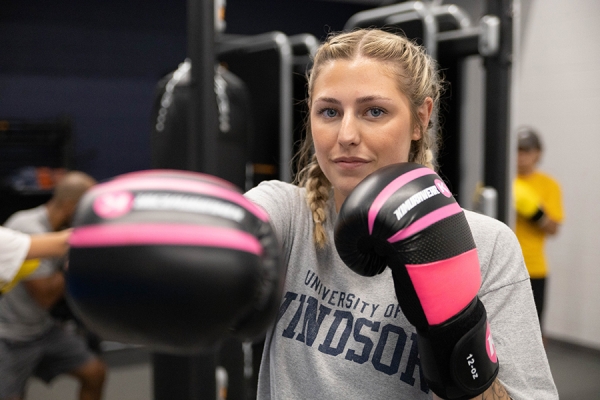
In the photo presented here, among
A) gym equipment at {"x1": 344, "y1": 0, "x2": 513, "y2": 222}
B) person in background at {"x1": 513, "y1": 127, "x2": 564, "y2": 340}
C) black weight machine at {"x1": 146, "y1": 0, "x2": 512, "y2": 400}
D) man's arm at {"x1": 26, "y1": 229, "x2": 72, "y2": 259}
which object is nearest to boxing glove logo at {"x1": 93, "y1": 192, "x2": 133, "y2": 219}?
black weight machine at {"x1": 146, "y1": 0, "x2": 512, "y2": 400}

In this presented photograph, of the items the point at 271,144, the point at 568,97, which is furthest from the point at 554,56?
the point at 271,144

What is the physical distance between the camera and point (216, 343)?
69 cm

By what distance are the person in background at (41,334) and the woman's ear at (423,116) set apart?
7.29 feet

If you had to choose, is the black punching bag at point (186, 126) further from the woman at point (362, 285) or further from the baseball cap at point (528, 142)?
the baseball cap at point (528, 142)

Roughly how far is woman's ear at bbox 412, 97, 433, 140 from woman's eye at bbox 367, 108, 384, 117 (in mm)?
126

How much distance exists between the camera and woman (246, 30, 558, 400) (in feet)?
3.54

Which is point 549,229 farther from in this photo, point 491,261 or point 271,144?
point 491,261

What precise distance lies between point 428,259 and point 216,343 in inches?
15.1

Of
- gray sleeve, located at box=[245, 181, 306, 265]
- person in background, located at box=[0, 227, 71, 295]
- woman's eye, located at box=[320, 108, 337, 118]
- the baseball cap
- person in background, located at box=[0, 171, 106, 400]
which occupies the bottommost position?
person in background, located at box=[0, 171, 106, 400]

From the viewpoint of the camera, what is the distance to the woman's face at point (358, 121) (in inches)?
44.1

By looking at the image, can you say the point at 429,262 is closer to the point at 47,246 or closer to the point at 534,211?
the point at 47,246

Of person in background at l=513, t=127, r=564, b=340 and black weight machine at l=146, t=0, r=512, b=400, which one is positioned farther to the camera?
person in background at l=513, t=127, r=564, b=340

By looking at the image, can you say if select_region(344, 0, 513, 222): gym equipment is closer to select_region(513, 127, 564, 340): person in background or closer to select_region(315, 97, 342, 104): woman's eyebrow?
select_region(513, 127, 564, 340): person in background

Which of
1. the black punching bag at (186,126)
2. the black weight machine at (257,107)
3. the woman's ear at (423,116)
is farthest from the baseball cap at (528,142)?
the woman's ear at (423,116)
